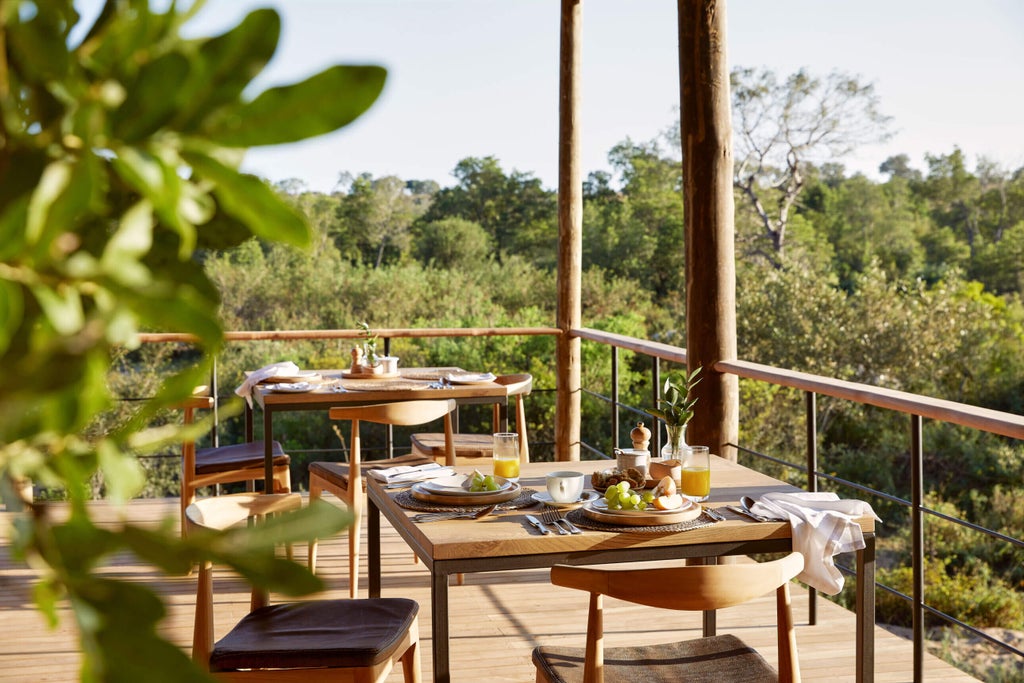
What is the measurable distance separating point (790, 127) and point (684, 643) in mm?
16369

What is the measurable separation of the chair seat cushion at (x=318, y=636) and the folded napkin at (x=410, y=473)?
0.26 meters

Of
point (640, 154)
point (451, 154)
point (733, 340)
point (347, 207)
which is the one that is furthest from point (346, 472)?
point (640, 154)

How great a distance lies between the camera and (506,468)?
7.25ft

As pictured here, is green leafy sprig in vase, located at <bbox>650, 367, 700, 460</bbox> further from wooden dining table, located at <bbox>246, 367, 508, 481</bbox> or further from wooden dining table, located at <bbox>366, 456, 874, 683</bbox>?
wooden dining table, located at <bbox>246, 367, 508, 481</bbox>

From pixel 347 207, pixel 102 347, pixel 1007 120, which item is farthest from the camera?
pixel 1007 120

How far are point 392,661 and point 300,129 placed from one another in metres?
1.90

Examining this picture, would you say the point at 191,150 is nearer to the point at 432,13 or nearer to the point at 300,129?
the point at 300,129

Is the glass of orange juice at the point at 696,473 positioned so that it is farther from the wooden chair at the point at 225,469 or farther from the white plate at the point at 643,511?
the wooden chair at the point at 225,469

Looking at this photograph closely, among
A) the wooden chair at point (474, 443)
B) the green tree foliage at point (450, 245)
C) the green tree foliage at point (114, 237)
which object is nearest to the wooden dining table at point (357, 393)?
the wooden chair at point (474, 443)

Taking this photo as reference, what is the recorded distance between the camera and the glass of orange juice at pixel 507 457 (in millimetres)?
2211

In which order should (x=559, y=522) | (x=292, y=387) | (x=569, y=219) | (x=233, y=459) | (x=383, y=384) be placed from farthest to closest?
(x=569, y=219)
(x=383, y=384)
(x=233, y=459)
(x=292, y=387)
(x=559, y=522)

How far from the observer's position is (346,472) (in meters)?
3.45

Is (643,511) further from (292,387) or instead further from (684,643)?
(292,387)

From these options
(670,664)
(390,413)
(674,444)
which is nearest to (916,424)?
(674,444)
